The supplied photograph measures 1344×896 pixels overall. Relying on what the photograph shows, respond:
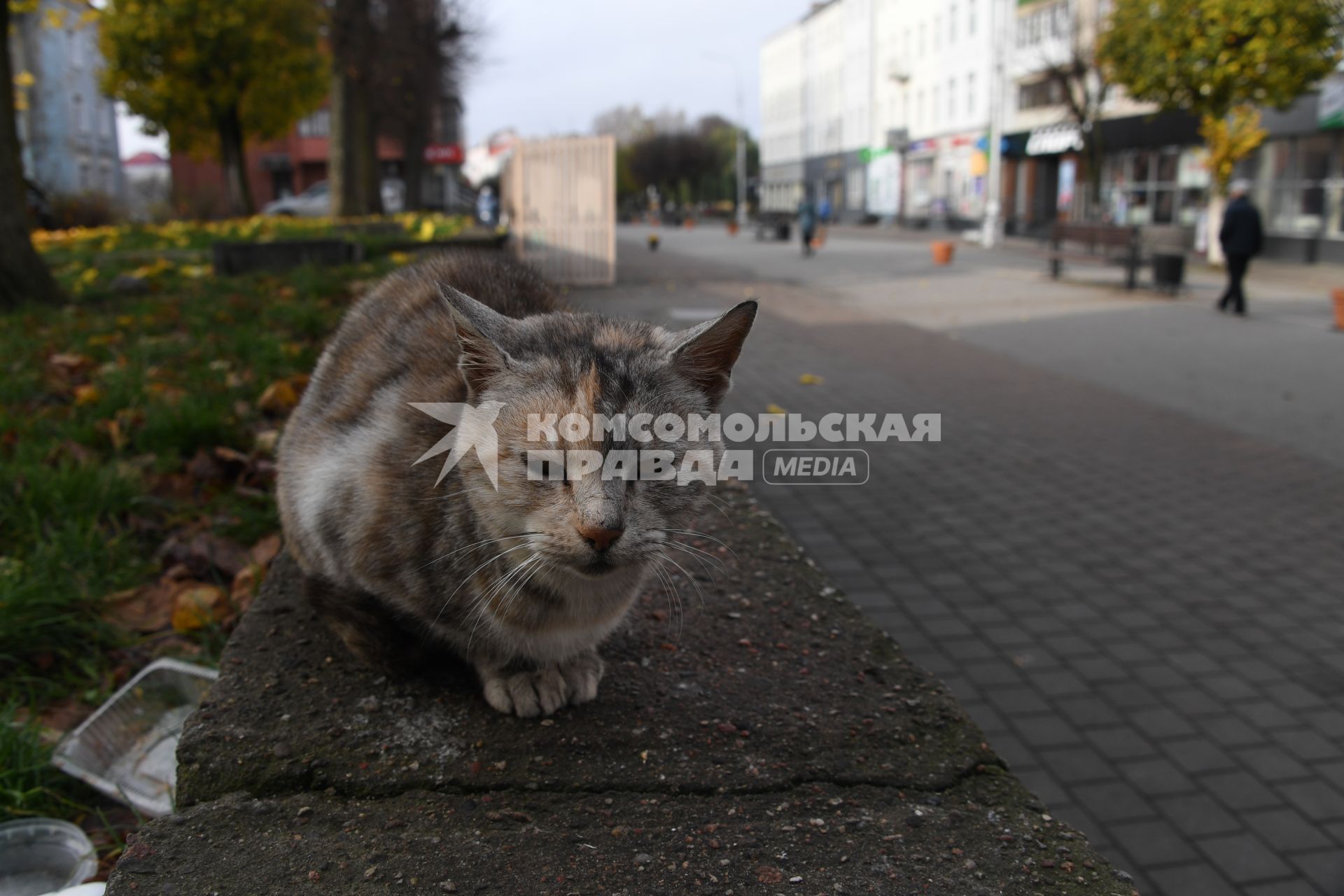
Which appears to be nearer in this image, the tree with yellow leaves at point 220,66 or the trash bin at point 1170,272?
the trash bin at point 1170,272

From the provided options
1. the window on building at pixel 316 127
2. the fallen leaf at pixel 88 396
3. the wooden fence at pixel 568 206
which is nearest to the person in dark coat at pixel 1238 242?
the wooden fence at pixel 568 206

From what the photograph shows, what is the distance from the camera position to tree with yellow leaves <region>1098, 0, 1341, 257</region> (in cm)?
1962

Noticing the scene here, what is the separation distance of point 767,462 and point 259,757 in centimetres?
590

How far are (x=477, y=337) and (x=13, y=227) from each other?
9344mm

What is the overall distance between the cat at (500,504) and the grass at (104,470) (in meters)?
1.05

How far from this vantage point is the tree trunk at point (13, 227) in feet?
29.8

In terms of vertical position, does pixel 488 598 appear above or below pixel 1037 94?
below

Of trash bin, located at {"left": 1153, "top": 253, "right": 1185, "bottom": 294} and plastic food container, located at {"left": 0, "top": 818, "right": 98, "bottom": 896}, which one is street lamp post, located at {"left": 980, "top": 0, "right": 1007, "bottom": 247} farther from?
plastic food container, located at {"left": 0, "top": 818, "right": 98, "bottom": 896}

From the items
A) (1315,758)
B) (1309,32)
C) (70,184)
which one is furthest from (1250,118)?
(70,184)

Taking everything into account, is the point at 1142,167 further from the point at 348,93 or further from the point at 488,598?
the point at 488,598

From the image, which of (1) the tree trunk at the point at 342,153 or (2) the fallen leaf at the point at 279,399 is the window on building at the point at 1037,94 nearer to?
(1) the tree trunk at the point at 342,153

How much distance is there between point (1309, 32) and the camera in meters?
19.7

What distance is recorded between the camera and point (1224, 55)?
2022 cm
